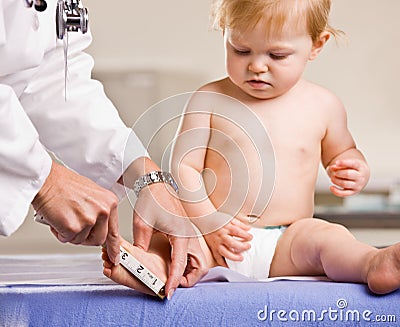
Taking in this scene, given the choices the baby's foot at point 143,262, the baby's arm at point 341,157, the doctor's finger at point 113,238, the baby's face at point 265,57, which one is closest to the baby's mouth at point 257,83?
the baby's face at point 265,57

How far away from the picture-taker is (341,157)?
1.42 meters

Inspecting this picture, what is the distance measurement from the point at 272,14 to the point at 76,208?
0.53 metres

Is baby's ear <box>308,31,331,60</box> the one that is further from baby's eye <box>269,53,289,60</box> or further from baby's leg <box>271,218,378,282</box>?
baby's leg <box>271,218,378,282</box>

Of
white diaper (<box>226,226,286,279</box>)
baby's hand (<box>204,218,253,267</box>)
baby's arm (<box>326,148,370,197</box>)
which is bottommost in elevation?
white diaper (<box>226,226,286,279</box>)

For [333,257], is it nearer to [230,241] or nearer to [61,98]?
[230,241]

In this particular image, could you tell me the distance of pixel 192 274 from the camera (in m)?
1.08

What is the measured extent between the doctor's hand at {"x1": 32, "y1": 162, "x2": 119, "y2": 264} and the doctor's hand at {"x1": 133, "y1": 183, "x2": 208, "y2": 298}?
0.14 metres

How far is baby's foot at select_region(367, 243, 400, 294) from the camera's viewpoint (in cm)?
102

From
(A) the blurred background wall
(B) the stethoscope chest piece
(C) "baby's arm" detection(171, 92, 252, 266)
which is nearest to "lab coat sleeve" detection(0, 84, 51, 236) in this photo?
(B) the stethoscope chest piece

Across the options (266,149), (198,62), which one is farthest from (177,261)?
(198,62)

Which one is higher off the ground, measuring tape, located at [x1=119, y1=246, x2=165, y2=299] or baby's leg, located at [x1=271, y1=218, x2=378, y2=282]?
measuring tape, located at [x1=119, y1=246, x2=165, y2=299]

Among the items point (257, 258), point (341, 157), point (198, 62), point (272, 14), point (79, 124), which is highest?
point (272, 14)

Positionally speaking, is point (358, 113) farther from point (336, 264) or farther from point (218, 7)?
point (336, 264)

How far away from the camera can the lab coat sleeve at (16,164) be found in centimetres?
93
